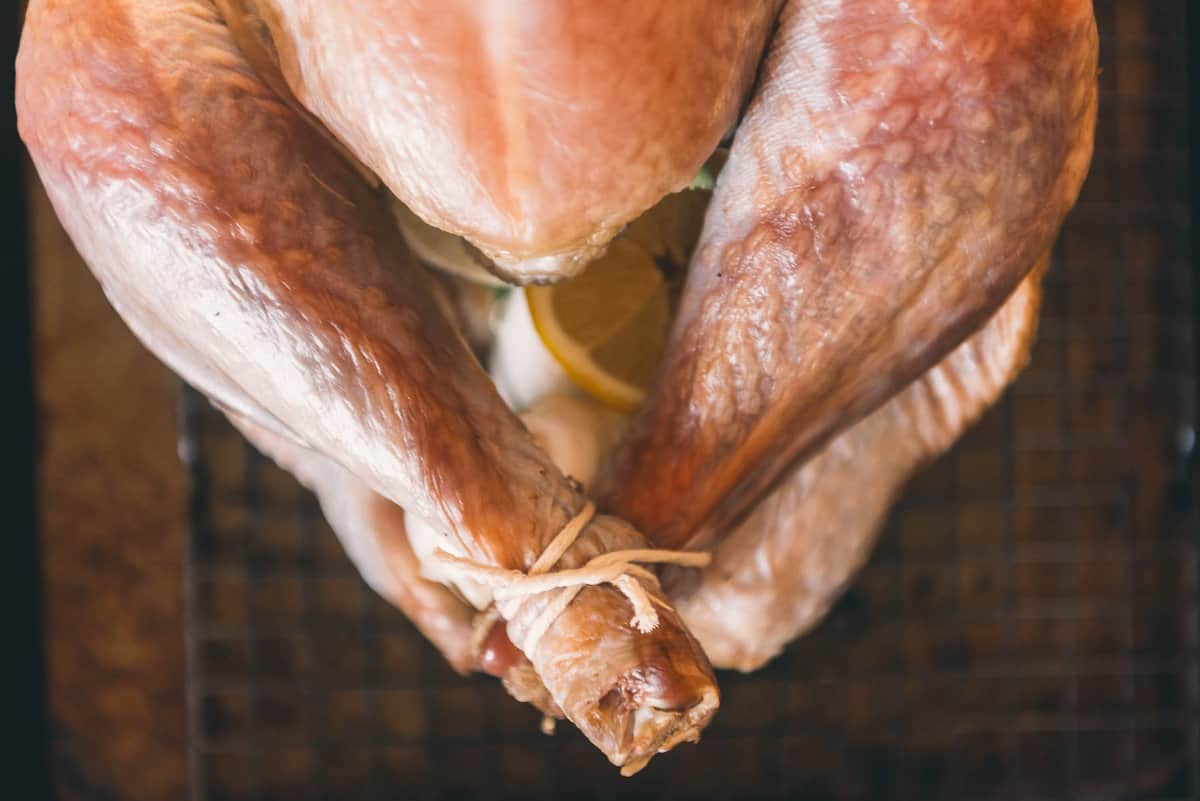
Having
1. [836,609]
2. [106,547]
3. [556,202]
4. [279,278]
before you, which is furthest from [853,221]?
[106,547]

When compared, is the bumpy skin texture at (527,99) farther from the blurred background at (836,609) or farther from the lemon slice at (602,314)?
the blurred background at (836,609)

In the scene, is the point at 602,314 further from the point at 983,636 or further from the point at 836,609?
the point at 983,636

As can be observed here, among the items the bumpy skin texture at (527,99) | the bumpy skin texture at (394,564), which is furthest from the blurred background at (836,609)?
the bumpy skin texture at (527,99)

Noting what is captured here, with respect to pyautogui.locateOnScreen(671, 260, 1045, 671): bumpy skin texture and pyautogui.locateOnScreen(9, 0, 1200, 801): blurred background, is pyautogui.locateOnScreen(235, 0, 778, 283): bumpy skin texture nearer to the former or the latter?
pyautogui.locateOnScreen(671, 260, 1045, 671): bumpy skin texture

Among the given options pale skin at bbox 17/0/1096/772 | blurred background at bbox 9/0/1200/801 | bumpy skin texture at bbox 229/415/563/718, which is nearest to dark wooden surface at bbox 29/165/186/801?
blurred background at bbox 9/0/1200/801

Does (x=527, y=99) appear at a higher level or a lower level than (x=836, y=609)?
higher

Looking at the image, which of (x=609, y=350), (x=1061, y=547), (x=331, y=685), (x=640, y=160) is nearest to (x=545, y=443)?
(x=609, y=350)
